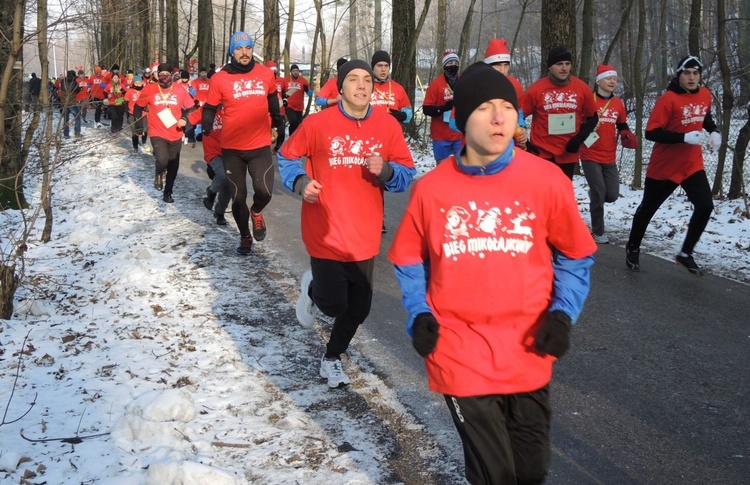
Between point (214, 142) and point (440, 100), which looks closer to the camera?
point (214, 142)

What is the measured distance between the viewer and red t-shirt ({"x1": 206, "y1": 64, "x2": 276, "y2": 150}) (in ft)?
27.7

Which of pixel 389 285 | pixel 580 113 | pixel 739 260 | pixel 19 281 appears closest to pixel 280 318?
pixel 389 285

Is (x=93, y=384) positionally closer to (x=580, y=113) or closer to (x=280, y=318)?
(x=280, y=318)

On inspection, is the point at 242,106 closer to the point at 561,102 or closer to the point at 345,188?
the point at 561,102

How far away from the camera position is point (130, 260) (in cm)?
805

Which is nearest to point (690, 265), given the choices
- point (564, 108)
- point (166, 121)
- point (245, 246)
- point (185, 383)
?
point (564, 108)

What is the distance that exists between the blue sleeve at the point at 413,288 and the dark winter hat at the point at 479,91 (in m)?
0.58

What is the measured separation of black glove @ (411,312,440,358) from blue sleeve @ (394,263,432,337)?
57 mm

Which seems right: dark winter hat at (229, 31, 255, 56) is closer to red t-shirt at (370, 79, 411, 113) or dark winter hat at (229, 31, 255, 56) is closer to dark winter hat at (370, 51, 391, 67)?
dark winter hat at (370, 51, 391, 67)

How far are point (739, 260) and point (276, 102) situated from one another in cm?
551

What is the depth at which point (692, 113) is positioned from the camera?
7.55m

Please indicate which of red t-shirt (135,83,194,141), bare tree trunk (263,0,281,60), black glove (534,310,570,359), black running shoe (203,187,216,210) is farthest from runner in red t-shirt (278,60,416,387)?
bare tree trunk (263,0,281,60)

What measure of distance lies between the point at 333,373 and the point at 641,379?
80.4 inches

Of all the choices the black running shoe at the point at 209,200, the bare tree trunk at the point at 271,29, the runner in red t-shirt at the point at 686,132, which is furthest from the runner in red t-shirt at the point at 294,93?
the runner in red t-shirt at the point at 686,132
